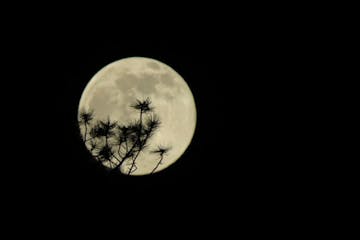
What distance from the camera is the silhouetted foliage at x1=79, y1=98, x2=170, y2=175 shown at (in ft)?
14.4

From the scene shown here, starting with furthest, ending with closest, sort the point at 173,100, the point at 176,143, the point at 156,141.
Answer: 1. the point at 173,100
2. the point at 176,143
3. the point at 156,141

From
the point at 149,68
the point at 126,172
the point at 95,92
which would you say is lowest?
the point at 126,172

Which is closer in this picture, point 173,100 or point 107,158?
point 107,158

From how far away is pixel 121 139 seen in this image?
4430mm

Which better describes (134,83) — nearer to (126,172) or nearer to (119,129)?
(119,129)

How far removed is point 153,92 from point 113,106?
2.68ft

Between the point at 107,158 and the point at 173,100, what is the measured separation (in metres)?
1.87

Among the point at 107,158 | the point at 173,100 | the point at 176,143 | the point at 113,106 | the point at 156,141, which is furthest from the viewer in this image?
the point at 173,100

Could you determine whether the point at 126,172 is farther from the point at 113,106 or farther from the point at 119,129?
the point at 113,106

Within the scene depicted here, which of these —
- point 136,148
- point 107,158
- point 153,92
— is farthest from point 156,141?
point 153,92

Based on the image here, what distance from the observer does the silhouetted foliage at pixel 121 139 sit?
4395 mm

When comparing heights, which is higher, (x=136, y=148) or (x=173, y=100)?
(x=173, y=100)

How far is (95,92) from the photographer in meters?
5.37

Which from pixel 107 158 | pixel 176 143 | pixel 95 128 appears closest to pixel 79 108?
pixel 95 128
